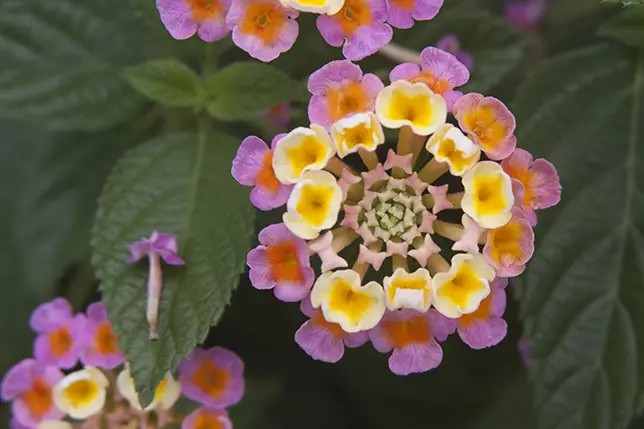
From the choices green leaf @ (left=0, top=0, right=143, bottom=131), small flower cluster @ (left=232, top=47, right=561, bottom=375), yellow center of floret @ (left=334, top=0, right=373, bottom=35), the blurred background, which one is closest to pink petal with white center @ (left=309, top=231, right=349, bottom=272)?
small flower cluster @ (left=232, top=47, right=561, bottom=375)

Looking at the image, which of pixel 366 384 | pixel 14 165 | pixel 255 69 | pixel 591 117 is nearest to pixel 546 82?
pixel 591 117

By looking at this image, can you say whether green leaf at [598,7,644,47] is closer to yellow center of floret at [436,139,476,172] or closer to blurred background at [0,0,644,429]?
blurred background at [0,0,644,429]

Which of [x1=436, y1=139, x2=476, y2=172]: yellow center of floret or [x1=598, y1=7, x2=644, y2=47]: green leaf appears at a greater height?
[x1=436, y1=139, x2=476, y2=172]: yellow center of floret

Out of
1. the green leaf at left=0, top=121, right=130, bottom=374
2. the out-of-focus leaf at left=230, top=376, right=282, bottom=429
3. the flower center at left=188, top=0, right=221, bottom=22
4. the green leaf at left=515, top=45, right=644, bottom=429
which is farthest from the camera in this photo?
the green leaf at left=0, top=121, right=130, bottom=374

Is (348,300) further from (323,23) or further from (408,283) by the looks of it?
(323,23)

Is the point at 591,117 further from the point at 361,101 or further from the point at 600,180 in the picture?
the point at 361,101

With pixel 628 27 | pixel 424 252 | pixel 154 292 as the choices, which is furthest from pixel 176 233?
pixel 628 27

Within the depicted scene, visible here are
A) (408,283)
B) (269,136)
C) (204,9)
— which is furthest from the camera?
(269,136)
